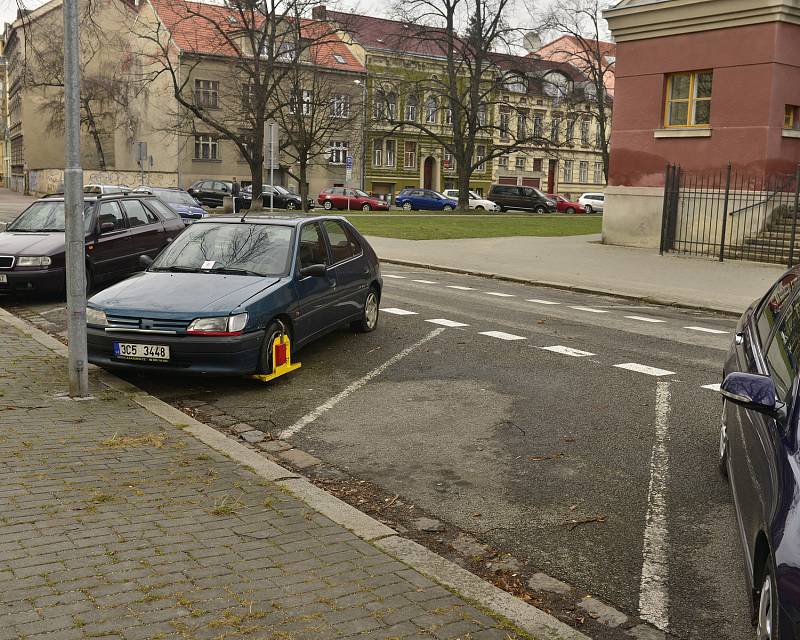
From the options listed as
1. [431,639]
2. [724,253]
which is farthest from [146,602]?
[724,253]

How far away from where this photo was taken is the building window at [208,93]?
6234cm

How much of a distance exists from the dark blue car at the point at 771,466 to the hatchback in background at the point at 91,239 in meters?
10.7

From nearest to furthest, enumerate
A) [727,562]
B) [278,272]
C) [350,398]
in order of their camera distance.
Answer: [727,562], [350,398], [278,272]

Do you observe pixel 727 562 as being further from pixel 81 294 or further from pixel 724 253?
pixel 724 253

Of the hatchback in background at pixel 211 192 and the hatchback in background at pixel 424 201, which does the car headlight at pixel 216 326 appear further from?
the hatchback in background at pixel 424 201

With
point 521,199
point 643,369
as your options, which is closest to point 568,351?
point 643,369

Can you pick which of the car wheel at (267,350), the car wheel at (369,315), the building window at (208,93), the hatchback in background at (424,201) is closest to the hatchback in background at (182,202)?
the car wheel at (369,315)

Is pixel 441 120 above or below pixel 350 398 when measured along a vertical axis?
above

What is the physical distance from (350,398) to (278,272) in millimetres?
1612

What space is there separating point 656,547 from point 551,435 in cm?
223

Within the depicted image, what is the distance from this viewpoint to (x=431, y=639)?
145 inches

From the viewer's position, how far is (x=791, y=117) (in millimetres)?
24406

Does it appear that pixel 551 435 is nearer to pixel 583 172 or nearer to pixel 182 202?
pixel 182 202

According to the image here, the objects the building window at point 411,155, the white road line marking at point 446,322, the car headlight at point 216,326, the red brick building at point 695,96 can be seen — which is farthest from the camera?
the building window at point 411,155
